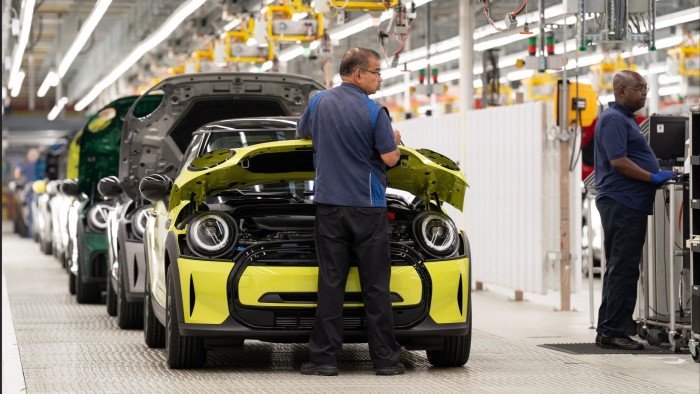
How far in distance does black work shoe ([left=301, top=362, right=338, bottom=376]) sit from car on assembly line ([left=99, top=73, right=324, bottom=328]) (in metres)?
2.66

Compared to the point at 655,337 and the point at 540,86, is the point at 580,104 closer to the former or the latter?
the point at 655,337

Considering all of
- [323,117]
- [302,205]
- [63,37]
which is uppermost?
[63,37]

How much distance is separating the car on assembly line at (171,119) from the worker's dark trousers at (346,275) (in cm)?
281

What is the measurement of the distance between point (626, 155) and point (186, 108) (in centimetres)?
316

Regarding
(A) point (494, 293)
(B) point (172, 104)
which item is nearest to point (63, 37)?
(A) point (494, 293)

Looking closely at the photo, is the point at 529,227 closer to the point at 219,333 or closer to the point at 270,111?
the point at 270,111

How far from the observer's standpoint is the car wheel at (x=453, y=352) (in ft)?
21.8

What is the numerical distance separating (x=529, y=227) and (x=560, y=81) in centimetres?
126

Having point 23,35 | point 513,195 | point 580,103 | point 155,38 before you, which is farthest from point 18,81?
point 580,103

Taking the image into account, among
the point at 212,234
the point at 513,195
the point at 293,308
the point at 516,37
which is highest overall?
the point at 516,37

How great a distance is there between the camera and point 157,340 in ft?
25.2

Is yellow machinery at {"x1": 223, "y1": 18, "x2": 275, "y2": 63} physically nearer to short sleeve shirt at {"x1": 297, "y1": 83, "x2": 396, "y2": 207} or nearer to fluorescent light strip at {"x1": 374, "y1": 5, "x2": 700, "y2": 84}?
fluorescent light strip at {"x1": 374, "y1": 5, "x2": 700, "y2": 84}

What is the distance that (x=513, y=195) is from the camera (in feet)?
36.8

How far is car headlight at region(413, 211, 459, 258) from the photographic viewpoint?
20.9 ft
